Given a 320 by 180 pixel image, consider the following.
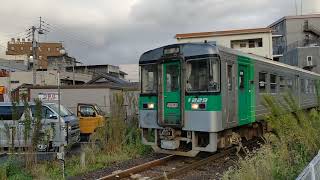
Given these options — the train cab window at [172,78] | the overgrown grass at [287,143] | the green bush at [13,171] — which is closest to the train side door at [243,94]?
the train cab window at [172,78]

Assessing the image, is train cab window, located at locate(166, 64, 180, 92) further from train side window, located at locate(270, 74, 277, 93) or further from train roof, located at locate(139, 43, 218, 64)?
train side window, located at locate(270, 74, 277, 93)

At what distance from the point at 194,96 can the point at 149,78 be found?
1.73m

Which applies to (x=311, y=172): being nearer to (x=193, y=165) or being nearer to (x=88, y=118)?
(x=193, y=165)

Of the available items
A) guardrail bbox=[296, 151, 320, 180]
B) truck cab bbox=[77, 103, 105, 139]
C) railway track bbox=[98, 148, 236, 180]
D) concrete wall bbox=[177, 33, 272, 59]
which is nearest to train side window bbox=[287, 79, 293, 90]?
railway track bbox=[98, 148, 236, 180]

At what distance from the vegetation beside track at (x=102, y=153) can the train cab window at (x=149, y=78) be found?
1062 millimetres

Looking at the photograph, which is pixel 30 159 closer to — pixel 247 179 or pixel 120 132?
pixel 120 132

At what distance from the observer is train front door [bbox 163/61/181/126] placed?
37.1ft

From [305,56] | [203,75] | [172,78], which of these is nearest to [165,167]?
[172,78]

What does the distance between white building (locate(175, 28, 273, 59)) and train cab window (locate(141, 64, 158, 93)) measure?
1686 inches

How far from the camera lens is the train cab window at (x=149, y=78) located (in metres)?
11.9

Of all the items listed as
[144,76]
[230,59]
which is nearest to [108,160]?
[144,76]

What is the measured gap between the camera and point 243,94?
486 inches

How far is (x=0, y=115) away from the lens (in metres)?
15.3

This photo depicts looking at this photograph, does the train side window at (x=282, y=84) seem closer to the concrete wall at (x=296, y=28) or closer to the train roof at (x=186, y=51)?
the train roof at (x=186, y=51)
